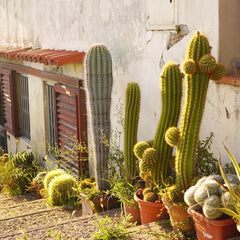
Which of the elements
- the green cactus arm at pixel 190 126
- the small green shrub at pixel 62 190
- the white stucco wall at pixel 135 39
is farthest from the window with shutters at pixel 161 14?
the small green shrub at pixel 62 190

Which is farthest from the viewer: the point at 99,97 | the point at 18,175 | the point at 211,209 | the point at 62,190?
the point at 18,175

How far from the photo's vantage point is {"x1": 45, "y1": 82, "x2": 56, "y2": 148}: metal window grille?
28.7 feet

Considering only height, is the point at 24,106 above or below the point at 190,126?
below

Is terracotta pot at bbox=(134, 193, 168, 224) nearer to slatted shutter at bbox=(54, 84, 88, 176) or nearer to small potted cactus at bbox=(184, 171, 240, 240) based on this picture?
small potted cactus at bbox=(184, 171, 240, 240)

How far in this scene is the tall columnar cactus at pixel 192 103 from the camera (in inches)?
154

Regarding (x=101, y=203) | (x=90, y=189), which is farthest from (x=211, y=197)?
(x=90, y=189)

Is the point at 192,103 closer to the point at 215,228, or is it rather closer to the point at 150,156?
the point at 150,156

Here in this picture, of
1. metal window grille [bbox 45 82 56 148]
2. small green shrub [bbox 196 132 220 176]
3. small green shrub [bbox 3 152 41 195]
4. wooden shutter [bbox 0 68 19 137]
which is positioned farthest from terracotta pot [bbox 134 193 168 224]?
wooden shutter [bbox 0 68 19 137]

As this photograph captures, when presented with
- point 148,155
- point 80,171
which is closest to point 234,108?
point 148,155

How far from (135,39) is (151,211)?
230 cm

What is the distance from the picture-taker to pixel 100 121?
18.5 feet

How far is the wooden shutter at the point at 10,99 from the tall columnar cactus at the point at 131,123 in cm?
606

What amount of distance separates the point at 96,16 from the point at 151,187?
10.1 ft

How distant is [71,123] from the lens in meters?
7.67
